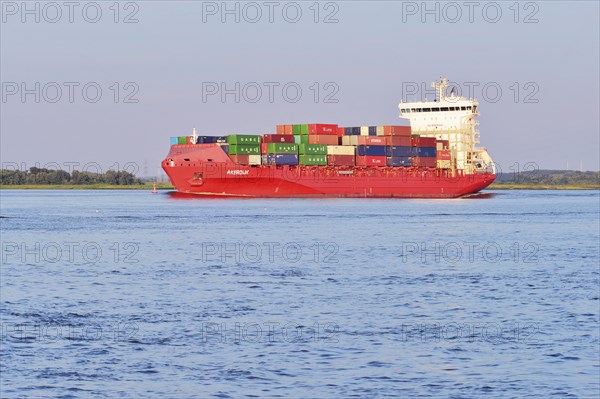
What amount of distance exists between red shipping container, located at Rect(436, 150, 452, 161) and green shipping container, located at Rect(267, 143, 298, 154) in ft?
63.2

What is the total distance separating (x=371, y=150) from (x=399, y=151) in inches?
149

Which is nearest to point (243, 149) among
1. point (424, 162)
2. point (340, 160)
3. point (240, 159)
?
point (240, 159)

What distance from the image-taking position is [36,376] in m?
16.0

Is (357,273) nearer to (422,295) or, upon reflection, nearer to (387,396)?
(422,295)

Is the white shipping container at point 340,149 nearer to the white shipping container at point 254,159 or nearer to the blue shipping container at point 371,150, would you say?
the blue shipping container at point 371,150

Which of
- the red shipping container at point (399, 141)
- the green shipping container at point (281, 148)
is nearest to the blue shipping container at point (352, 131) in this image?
the red shipping container at point (399, 141)

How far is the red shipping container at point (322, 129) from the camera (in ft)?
316

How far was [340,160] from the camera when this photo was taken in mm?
95750

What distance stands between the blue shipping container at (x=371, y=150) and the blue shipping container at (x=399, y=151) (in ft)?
2.87

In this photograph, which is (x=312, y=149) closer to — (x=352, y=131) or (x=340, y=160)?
(x=340, y=160)

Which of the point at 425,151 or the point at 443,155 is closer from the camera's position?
the point at 425,151

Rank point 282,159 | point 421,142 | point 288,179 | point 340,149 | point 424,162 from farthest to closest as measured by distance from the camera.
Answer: point 421,142, point 424,162, point 340,149, point 282,159, point 288,179

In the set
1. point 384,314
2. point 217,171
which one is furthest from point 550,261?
point 217,171

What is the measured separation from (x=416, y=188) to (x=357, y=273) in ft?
236
